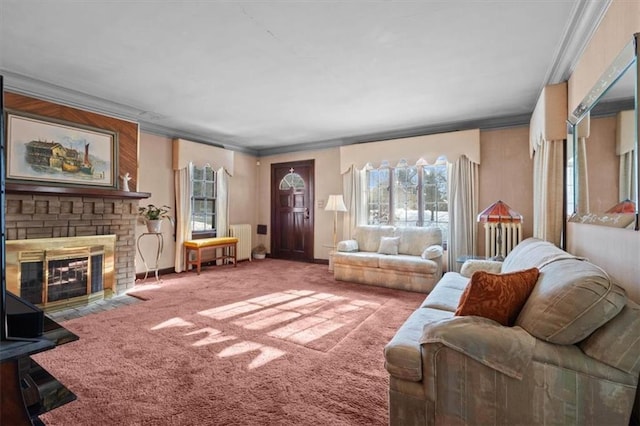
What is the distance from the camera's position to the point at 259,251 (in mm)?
7113

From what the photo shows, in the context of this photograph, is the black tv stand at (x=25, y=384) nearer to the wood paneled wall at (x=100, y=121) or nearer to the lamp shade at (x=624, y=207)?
the lamp shade at (x=624, y=207)

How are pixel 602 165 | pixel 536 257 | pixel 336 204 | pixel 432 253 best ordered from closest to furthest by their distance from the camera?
1. pixel 602 165
2. pixel 536 257
3. pixel 432 253
4. pixel 336 204

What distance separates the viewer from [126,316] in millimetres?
3275

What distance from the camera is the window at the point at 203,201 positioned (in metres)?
5.93

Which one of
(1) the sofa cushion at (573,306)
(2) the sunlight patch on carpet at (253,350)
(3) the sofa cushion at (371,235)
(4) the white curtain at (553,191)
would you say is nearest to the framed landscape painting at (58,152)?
(2) the sunlight patch on carpet at (253,350)

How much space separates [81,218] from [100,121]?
132cm

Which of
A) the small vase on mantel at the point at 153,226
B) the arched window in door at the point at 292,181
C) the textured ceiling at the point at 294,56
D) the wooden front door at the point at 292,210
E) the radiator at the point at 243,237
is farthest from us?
the arched window in door at the point at 292,181

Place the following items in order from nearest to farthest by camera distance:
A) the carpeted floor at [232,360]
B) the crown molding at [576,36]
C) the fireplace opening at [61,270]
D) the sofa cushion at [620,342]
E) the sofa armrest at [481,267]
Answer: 1. the sofa cushion at [620,342]
2. the carpeted floor at [232,360]
3. the crown molding at [576,36]
4. the sofa armrest at [481,267]
5. the fireplace opening at [61,270]

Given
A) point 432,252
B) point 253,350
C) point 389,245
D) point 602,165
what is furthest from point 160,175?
point 602,165

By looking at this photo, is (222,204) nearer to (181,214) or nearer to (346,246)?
(181,214)

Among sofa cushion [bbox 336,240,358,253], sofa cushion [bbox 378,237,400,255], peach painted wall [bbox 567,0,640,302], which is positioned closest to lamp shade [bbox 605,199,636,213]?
peach painted wall [bbox 567,0,640,302]

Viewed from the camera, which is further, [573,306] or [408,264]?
[408,264]

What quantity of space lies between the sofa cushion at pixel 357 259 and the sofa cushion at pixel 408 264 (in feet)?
0.33

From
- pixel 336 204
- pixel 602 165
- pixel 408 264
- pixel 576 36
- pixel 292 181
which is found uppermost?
pixel 576 36
